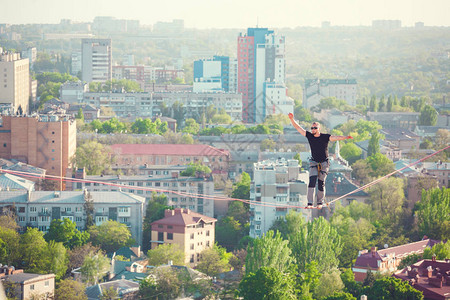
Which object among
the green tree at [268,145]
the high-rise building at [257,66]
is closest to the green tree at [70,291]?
the green tree at [268,145]

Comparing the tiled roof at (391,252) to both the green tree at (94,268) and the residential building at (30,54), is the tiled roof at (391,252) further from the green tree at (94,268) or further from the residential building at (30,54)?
the residential building at (30,54)

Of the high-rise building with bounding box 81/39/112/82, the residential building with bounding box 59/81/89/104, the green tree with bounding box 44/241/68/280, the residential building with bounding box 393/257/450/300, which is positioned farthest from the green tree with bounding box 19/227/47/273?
the high-rise building with bounding box 81/39/112/82

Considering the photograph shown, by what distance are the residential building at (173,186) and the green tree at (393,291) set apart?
34.7 feet

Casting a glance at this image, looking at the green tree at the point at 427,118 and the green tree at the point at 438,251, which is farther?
the green tree at the point at 427,118

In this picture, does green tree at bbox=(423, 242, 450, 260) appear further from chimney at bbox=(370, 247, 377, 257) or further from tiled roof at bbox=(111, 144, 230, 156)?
tiled roof at bbox=(111, 144, 230, 156)

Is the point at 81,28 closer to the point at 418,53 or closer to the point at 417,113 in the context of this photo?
the point at 418,53

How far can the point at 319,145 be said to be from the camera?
11.3 meters

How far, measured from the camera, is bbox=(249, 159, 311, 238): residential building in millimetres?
28641

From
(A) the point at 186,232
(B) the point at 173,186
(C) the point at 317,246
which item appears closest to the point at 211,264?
(C) the point at 317,246

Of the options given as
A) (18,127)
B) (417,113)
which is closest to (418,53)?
(417,113)

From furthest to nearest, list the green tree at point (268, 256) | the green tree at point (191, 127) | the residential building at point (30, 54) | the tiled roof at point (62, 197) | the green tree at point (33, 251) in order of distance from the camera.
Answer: the residential building at point (30, 54)
the green tree at point (191, 127)
the tiled roof at point (62, 197)
the green tree at point (33, 251)
the green tree at point (268, 256)

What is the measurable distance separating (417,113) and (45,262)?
43.0 metres

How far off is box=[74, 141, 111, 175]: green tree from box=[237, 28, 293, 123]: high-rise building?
28.6 metres

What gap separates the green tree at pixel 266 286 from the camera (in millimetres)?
21562
